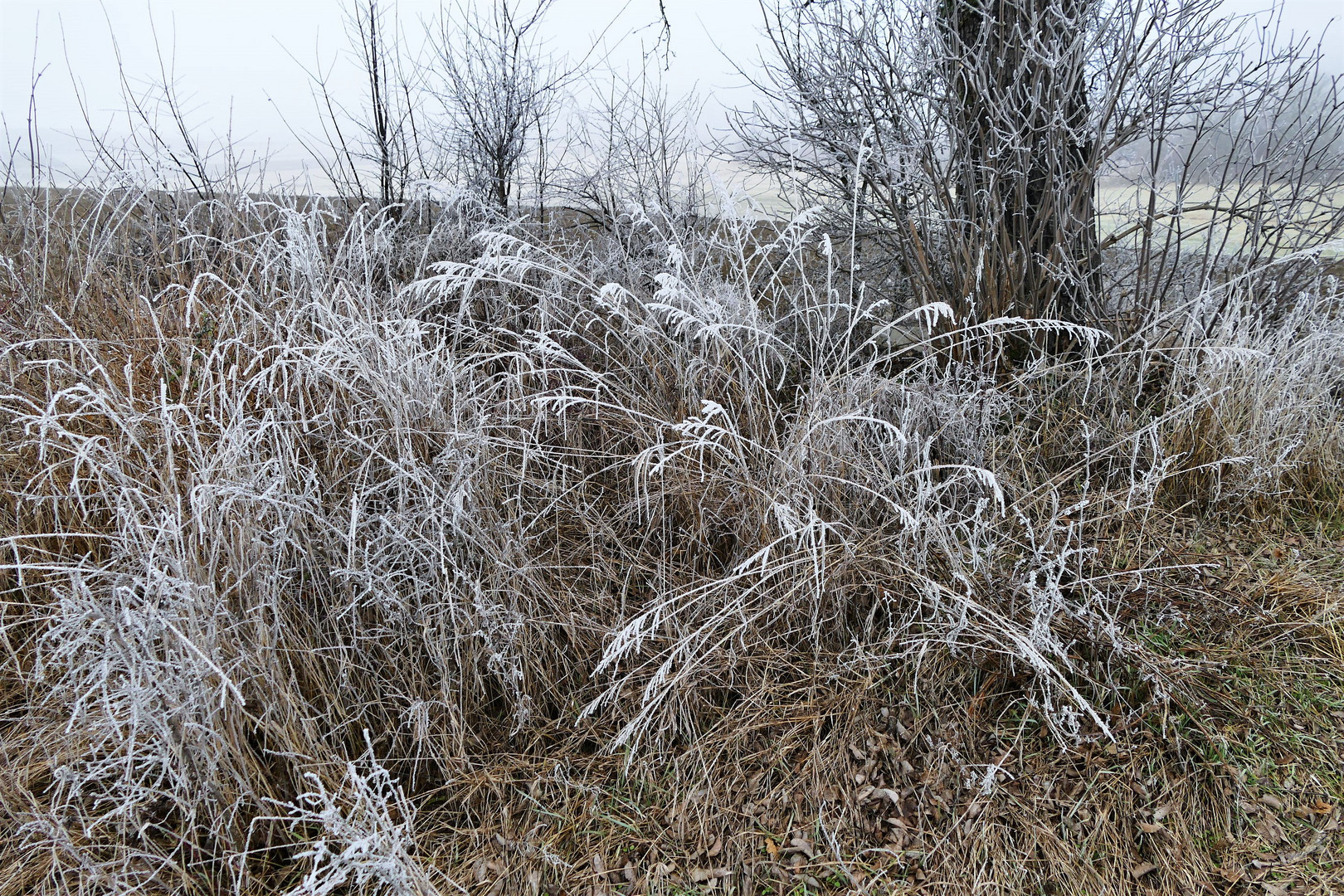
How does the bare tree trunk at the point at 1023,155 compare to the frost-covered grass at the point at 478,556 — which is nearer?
the frost-covered grass at the point at 478,556

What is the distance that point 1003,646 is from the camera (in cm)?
219

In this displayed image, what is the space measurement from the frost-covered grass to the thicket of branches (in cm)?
2

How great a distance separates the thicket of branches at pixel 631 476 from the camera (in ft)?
6.56

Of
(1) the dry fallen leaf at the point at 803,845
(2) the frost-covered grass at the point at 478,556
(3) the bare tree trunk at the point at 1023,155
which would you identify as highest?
(3) the bare tree trunk at the point at 1023,155

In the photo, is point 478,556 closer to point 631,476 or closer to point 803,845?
point 631,476

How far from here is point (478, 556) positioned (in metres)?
2.37

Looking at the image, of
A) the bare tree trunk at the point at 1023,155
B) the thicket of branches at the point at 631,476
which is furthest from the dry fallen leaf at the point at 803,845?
the bare tree trunk at the point at 1023,155

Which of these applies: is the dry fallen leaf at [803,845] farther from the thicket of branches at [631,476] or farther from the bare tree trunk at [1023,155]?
the bare tree trunk at [1023,155]

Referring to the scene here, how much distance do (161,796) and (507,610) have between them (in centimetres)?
97

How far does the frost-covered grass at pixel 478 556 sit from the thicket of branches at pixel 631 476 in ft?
0.06

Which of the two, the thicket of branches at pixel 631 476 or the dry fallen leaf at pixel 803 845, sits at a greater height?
the thicket of branches at pixel 631 476

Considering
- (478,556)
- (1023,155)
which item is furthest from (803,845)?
(1023,155)

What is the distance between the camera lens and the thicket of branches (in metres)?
2.00

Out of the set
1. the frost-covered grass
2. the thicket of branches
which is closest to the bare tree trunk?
the thicket of branches
